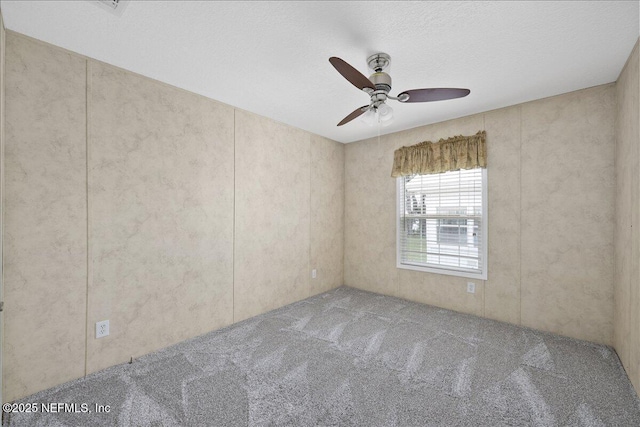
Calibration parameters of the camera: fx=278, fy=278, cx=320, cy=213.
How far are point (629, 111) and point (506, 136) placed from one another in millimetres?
1023

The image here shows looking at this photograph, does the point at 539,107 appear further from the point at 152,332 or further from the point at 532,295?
the point at 152,332

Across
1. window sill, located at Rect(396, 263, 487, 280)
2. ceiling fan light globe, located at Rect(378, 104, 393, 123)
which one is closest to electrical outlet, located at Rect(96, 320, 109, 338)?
ceiling fan light globe, located at Rect(378, 104, 393, 123)

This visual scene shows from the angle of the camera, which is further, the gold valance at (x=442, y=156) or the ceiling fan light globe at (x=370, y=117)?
the gold valance at (x=442, y=156)

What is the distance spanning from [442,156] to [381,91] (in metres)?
1.95

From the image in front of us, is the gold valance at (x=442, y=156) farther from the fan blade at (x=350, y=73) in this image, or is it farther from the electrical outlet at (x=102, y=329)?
the electrical outlet at (x=102, y=329)

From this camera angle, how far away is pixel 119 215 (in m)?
2.30

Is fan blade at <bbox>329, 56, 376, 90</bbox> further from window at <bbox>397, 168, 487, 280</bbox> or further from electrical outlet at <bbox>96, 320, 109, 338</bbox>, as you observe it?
electrical outlet at <bbox>96, 320, 109, 338</bbox>

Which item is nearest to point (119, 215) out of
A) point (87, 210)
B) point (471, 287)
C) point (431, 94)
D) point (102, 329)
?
point (87, 210)

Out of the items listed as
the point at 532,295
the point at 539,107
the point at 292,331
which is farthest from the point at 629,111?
the point at 292,331

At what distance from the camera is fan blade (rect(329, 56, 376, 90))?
1632 mm

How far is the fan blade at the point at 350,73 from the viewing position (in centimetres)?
163

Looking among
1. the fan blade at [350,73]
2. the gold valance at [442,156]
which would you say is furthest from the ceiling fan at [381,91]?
the gold valance at [442,156]

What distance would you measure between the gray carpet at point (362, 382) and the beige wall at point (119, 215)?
0.27 metres

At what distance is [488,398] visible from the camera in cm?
189
